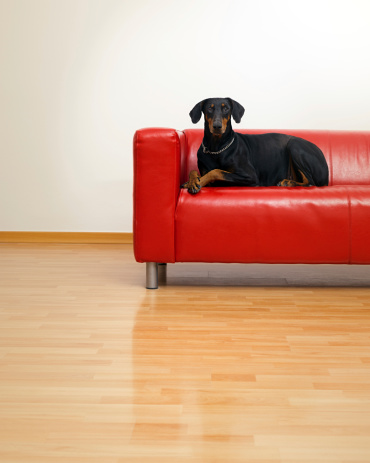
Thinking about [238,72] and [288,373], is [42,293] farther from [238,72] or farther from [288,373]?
[238,72]

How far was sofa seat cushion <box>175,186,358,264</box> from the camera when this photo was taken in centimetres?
277

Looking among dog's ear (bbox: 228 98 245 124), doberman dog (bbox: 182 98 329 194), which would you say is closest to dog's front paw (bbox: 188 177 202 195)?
doberman dog (bbox: 182 98 329 194)

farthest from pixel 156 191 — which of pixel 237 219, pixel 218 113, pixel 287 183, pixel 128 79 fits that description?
pixel 128 79

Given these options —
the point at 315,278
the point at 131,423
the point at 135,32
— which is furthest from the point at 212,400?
the point at 135,32

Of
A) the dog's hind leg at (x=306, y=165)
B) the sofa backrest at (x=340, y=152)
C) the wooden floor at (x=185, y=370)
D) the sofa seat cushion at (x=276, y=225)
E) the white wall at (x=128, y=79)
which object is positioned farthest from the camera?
the white wall at (x=128, y=79)

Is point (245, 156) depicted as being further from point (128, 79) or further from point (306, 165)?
point (128, 79)

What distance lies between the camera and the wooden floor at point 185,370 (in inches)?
50.7

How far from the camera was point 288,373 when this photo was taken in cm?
173

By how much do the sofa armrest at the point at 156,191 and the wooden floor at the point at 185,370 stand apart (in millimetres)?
221

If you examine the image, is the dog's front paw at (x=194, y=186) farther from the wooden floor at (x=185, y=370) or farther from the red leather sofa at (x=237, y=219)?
the wooden floor at (x=185, y=370)

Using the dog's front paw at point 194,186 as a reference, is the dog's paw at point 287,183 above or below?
below

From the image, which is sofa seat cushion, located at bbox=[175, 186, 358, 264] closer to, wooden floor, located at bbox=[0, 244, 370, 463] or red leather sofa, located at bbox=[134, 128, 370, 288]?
red leather sofa, located at bbox=[134, 128, 370, 288]

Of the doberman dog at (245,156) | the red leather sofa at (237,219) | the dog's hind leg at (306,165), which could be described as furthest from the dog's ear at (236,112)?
the red leather sofa at (237,219)

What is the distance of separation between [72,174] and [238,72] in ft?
4.74
